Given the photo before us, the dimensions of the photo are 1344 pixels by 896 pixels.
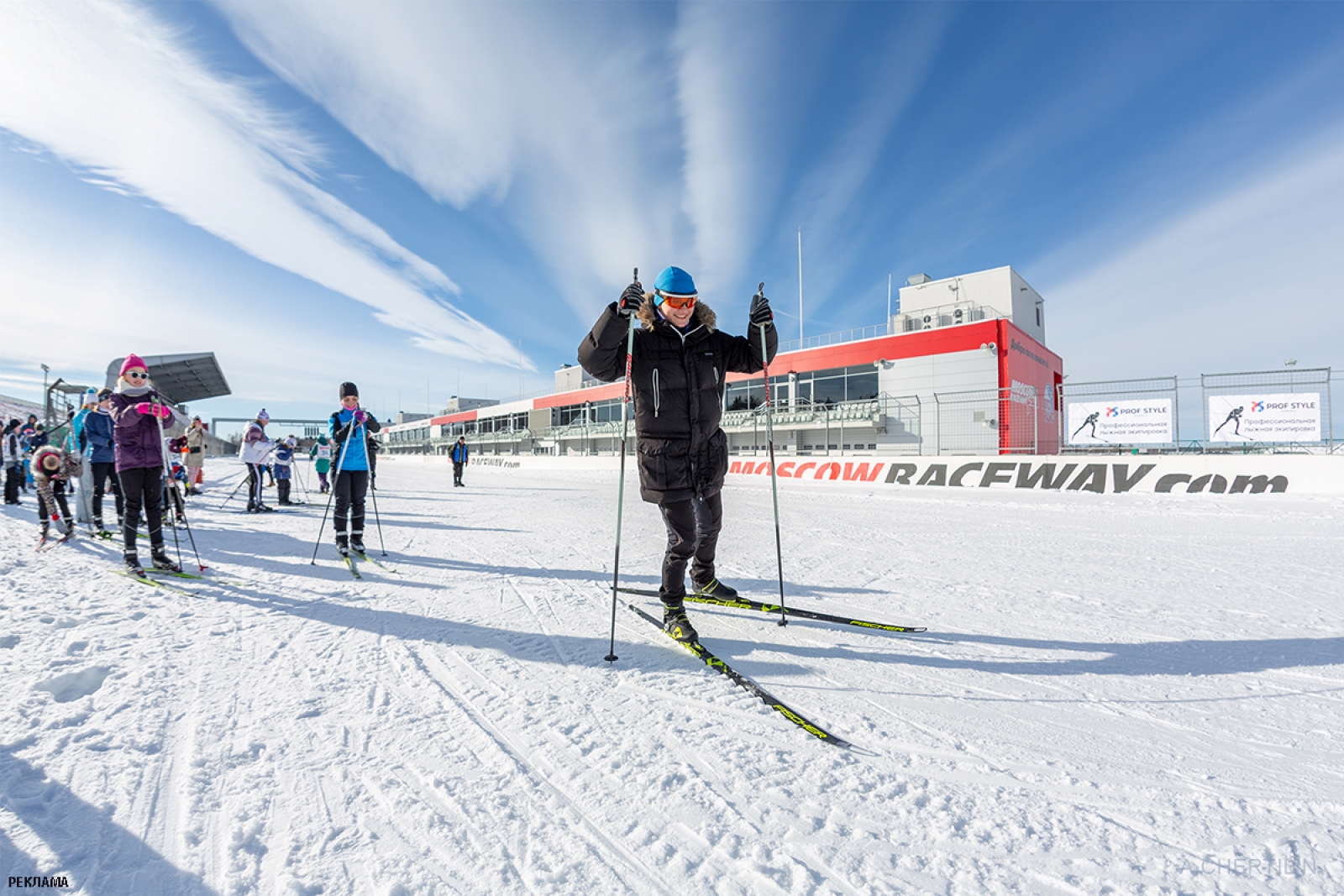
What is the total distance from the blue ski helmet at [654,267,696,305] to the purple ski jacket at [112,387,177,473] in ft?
15.9

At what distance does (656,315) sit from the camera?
115 inches

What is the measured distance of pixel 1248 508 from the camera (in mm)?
8430

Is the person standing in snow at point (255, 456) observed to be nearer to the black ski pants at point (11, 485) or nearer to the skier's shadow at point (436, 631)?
the black ski pants at point (11, 485)

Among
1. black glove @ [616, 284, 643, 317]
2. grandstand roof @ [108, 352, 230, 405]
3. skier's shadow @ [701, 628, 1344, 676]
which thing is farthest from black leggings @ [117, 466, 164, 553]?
grandstand roof @ [108, 352, 230, 405]

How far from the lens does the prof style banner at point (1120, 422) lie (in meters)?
13.2

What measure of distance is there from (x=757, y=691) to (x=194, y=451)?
45.0 ft

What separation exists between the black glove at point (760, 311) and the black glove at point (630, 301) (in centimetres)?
82

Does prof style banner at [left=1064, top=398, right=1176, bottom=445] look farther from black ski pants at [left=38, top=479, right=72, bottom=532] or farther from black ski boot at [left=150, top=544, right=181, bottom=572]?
black ski pants at [left=38, top=479, right=72, bottom=532]

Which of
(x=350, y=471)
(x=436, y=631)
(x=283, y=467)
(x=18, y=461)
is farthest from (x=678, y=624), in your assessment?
(x=18, y=461)

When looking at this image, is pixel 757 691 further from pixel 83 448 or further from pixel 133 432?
pixel 83 448

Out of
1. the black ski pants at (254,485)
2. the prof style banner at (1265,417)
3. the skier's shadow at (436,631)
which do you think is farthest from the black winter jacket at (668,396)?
the prof style banner at (1265,417)

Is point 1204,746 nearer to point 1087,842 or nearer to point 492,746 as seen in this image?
point 1087,842

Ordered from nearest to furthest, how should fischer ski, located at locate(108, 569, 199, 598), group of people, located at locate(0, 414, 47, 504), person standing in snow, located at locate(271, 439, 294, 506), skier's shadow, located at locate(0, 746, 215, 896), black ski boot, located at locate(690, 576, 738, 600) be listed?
skier's shadow, located at locate(0, 746, 215, 896) → black ski boot, located at locate(690, 576, 738, 600) → fischer ski, located at locate(108, 569, 199, 598) → group of people, located at locate(0, 414, 47, 504) → person standing in snow, located at locate(271, 439, 294, 506)

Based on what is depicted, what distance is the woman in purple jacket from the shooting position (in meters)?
4.44
